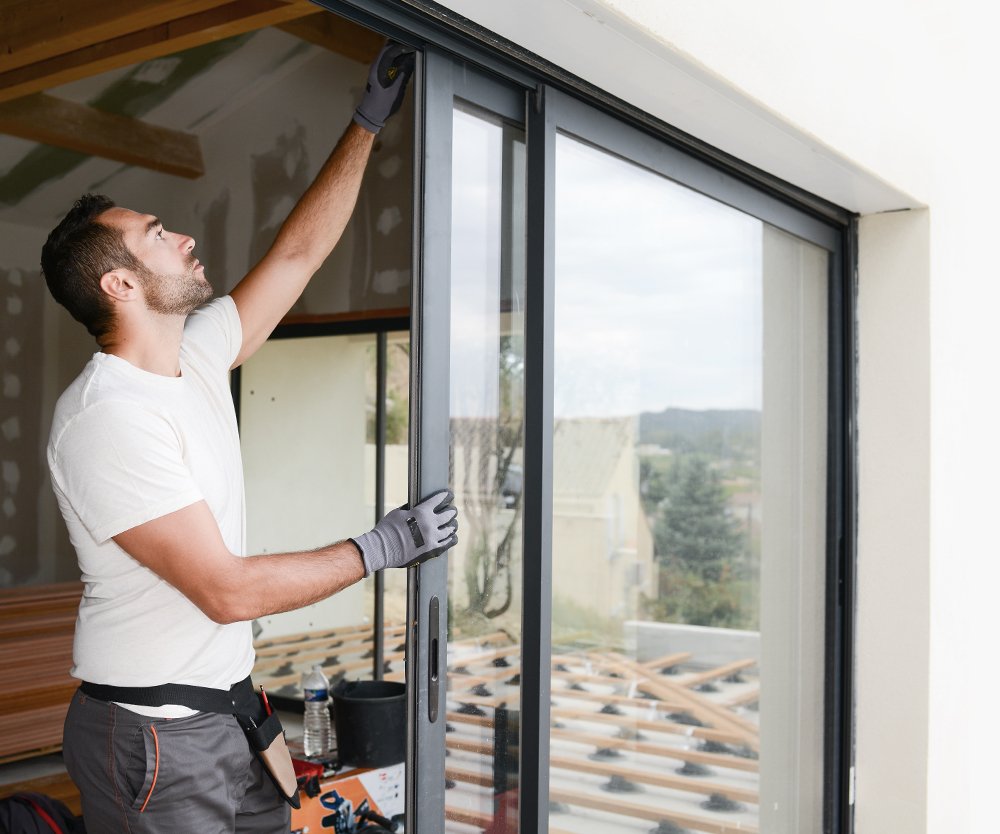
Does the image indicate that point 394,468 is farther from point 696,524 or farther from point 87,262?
point 87,262

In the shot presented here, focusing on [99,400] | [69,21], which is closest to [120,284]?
[99,400]

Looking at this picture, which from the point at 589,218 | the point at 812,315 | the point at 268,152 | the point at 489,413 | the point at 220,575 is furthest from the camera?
the point at 268,152

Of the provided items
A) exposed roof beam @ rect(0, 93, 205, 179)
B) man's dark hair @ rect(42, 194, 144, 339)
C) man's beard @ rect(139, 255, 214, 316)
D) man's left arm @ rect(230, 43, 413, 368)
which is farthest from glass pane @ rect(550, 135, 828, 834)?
exposed roof beam @ rect(0, 93, 205, 179)

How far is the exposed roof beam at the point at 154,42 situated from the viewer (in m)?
3.71

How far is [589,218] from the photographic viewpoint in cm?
273

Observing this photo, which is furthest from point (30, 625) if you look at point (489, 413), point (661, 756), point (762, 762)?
point (489, 413)

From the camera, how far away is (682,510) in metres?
5.33

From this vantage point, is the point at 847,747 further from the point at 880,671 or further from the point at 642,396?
the point at 642,396

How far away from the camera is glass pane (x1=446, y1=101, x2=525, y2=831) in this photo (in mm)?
1763

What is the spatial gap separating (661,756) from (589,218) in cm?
218

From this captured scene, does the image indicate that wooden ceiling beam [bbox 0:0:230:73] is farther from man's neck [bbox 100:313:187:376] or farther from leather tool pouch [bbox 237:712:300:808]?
leather tool pouch [bbox 237:712:300:808]

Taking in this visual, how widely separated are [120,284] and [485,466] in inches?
30.8

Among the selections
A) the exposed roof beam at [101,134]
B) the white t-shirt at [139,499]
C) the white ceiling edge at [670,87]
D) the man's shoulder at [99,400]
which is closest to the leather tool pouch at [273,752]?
the white t-shirt at [139,499]

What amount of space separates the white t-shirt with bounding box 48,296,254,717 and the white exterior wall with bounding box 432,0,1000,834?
47.8 inches
